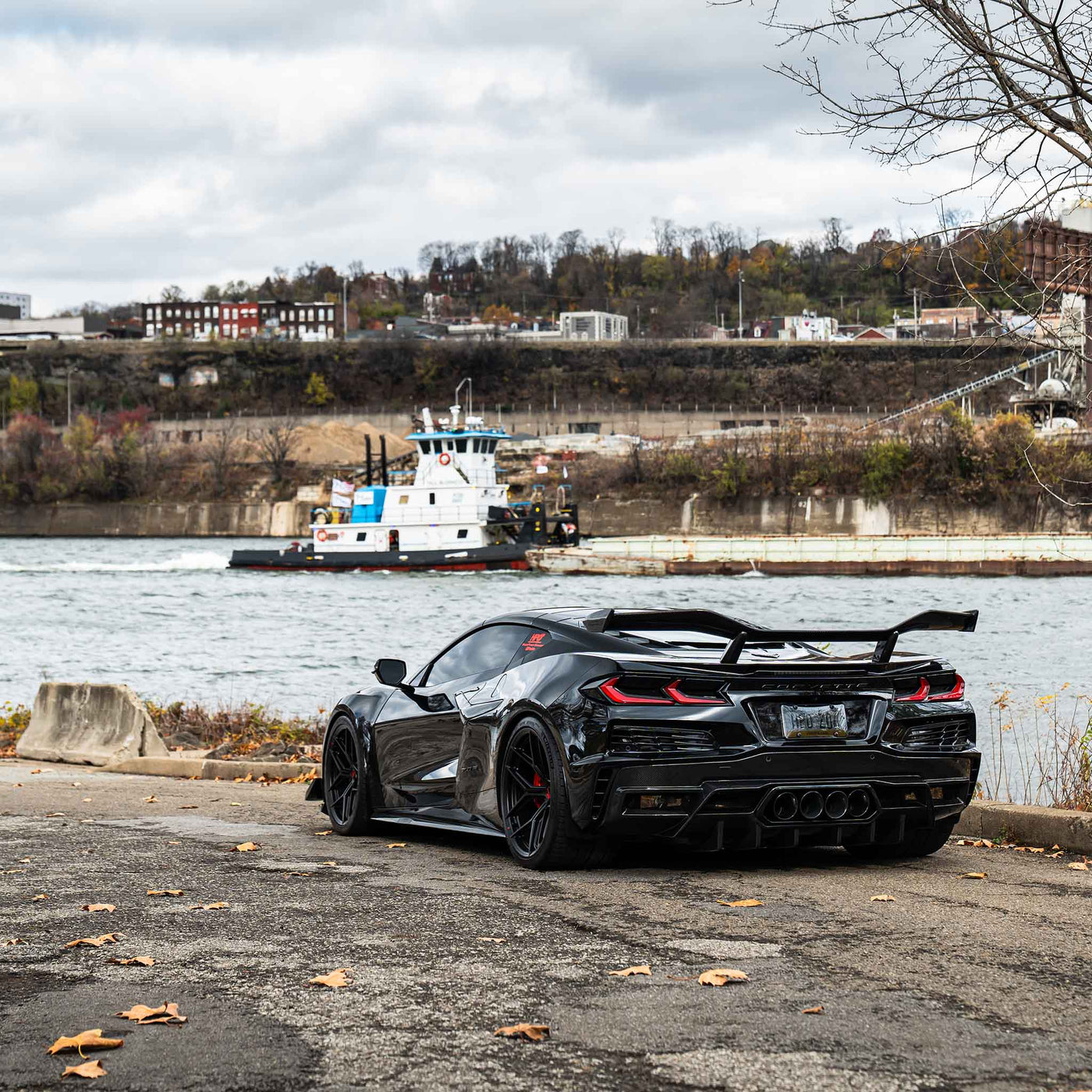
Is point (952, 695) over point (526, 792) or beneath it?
over

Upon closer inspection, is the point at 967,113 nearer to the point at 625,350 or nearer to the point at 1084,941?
the point at 1084,941

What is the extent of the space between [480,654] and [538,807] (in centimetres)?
129

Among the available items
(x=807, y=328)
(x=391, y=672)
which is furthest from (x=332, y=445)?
(x=391, y=672)

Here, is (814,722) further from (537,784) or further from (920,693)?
(537,784)

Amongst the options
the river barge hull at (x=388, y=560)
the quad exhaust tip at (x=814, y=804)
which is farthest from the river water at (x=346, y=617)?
the quad exhaust tip at (x=814, y=804)

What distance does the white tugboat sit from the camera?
68375 millimetres

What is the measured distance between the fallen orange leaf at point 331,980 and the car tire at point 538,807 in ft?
7.12

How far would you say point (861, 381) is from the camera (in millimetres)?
162125

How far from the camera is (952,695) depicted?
25.0 ft

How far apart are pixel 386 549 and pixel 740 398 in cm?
9658

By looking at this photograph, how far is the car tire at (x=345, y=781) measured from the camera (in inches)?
356

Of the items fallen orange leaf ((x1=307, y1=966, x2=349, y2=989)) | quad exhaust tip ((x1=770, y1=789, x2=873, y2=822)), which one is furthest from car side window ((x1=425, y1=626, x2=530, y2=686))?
fallen orange leaf ((x1=307, y1=966, x2=349, y2=989))

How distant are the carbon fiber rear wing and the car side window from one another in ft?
2.17

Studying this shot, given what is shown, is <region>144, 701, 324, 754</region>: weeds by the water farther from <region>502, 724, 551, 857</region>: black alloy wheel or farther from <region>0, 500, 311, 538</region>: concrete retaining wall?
<region>0, 500, 311, 538</region>: concrete retaining wall
